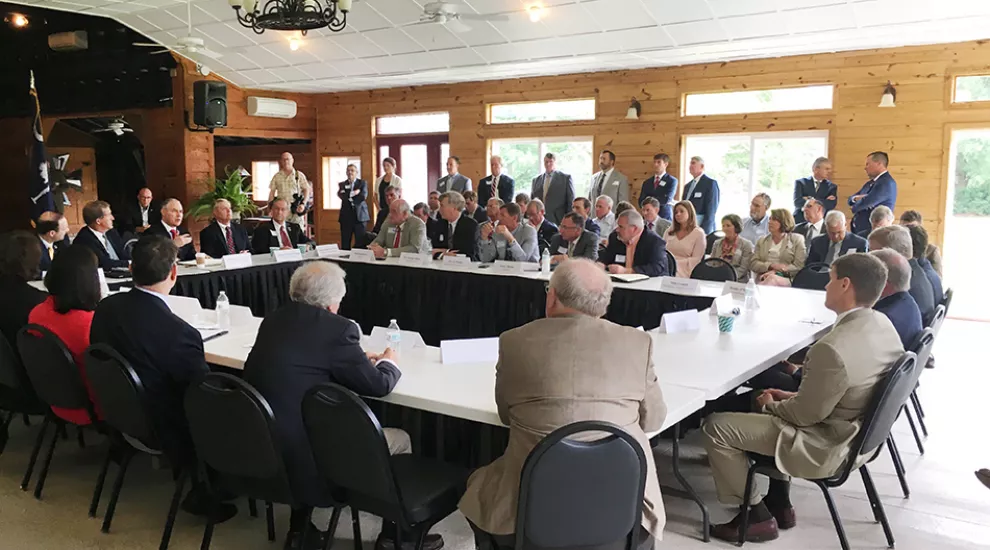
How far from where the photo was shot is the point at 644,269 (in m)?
5.56

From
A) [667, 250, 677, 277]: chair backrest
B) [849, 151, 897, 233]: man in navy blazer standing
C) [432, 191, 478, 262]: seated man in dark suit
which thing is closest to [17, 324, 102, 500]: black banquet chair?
[432, 191, 478, 262]: seated man in dark suit

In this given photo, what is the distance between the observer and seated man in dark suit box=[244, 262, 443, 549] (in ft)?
7.90

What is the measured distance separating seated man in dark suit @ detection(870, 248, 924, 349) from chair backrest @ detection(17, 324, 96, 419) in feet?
11.3

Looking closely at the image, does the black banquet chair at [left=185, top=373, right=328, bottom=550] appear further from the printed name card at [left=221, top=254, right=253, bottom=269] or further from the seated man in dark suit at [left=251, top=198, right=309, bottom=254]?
the seated man in dark suit at [left=251, top=198, right=309, bottom=254]

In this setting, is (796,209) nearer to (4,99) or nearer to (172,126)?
(172,126)

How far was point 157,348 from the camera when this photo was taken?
9.28ft

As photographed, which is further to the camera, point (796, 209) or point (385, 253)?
point (796, 209)

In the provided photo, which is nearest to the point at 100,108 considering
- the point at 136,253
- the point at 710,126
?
the point at 710,126

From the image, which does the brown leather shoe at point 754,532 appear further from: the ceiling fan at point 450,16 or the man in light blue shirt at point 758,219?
the ceiling fan at point 450,16

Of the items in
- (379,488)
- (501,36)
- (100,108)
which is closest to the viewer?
(379,488)

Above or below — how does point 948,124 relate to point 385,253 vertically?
above

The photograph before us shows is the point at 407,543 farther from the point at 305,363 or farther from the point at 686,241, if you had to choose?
the point at 686,241

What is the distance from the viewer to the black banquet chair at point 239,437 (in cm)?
232

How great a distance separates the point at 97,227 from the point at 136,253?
3.17m
